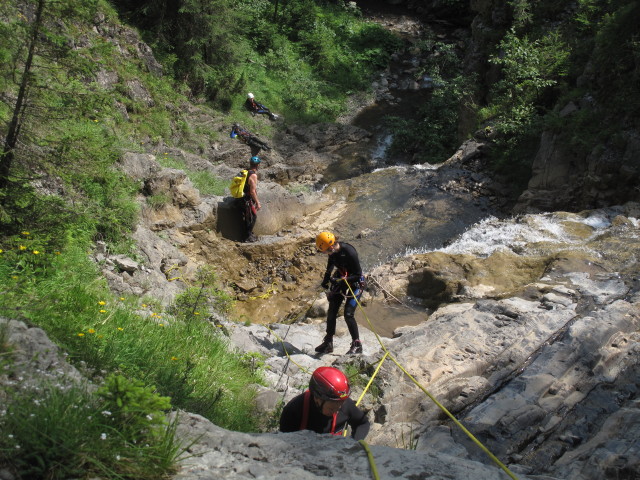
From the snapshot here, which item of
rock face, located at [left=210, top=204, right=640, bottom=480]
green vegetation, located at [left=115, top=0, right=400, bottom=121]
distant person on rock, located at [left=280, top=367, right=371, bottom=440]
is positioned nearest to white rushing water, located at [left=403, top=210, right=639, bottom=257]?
rock face, located at [left=210, top=204, right=640, bottom=480]

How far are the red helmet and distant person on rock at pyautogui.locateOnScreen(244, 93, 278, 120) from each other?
57.1 ft

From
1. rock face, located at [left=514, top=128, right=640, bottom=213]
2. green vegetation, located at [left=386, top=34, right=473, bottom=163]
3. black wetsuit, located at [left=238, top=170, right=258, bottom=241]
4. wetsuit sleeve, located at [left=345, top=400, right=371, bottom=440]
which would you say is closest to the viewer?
wetsuit sleeve, located at [left=345, top=400, right=371, bottom=440]

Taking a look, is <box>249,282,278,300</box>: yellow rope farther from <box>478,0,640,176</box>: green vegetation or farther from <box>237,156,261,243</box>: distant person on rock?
<box>478,0,640,176</box>: green vegetation

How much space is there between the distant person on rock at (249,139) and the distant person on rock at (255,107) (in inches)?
94.7

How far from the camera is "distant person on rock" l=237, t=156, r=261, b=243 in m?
9.92

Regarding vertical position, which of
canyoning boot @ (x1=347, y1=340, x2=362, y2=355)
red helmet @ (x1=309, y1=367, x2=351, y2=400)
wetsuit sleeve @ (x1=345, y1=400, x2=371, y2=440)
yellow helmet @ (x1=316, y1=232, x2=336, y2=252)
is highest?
red helmet @ (x1=309, y1=367, x2=351, y2=400)

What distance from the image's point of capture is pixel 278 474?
8.09ft

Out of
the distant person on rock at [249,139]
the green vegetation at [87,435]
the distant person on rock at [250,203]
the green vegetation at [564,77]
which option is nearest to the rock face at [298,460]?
the green vegetation at [87,435]

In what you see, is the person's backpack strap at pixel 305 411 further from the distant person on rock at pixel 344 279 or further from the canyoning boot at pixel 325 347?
the canyoning boot at pixel 325 347

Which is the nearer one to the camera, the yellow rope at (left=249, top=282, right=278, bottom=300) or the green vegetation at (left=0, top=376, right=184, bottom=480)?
the green vegetation at (left=0, top=376, right=184, bottom=480)

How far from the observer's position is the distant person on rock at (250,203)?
32.6 feet

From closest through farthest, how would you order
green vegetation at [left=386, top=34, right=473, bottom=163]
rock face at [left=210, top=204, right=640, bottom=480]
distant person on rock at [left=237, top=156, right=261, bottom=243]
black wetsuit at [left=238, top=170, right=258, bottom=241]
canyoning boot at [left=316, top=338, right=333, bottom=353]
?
rock face at [left=210, top=204, right=640, bottom=480] → canyoning boot at [left=316, top=338, right=333, bottom=353] → distant person on rock at [left=237, top=156, right=261, bottom=243] → black wetsuit at [left=238, top=170, right=258, bottom=241] → green vegetation at [left=386, top=34, right=473, bottom=163]

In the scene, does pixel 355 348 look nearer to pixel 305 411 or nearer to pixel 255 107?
pixel 305 411

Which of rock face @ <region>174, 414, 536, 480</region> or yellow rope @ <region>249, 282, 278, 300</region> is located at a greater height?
rock face @ <region>174, 414, 536, 480</region>
